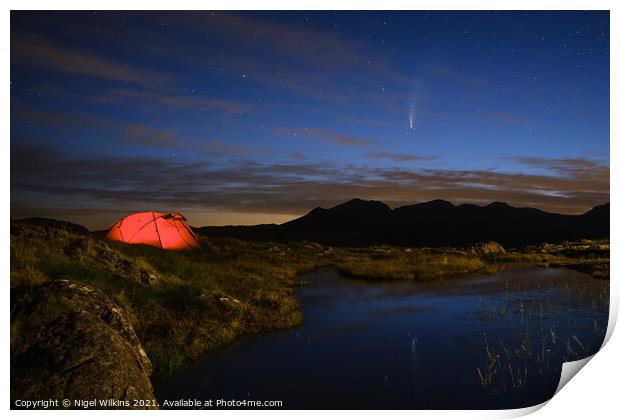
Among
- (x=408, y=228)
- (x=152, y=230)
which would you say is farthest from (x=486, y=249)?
(x=408, y=228)

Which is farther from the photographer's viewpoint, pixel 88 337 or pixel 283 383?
pixel 283 383

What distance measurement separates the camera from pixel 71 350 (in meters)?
5.56

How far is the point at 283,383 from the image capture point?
6980 millimetres

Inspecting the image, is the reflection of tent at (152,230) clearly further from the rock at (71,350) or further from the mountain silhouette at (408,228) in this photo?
the mountain silhouette at (408,228)

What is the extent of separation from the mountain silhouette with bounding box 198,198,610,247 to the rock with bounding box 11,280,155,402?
24.5 metres

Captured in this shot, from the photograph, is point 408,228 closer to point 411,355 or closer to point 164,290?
point 164,290

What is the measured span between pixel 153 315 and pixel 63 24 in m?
4.98

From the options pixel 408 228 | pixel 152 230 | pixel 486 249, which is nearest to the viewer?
pixel 152 230

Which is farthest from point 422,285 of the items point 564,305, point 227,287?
point 227,287

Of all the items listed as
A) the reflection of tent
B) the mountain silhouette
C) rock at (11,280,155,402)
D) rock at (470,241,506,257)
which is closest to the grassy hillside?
rock at (11,280,155,402)

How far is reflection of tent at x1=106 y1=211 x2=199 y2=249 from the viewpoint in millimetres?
19438

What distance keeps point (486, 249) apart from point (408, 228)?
28674mm
